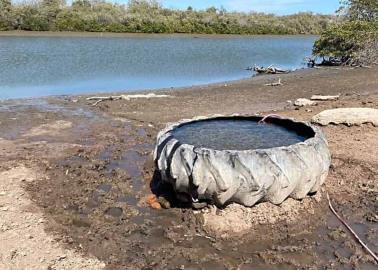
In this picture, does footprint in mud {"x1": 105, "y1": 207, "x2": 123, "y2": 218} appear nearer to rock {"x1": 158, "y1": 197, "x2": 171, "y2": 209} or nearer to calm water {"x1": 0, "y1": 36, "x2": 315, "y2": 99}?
rock {"x1": 158, "y1": 197, "x2": 171, "y2": 209}

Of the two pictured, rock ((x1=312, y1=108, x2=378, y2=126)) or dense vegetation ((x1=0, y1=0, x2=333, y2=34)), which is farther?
dense vegetation ((x1=0, y1=0, x2=333, y2=34))

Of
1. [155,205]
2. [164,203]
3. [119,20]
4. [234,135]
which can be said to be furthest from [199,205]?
[119,20]

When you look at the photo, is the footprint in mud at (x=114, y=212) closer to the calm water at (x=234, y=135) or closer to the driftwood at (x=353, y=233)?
the calm water at (x=234, y=135)

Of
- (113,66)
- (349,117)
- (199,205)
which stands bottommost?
(113,66)

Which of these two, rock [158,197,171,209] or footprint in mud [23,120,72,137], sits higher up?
rock [158,197,171,209]

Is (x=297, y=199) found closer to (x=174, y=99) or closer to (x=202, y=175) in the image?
(x=202, y=175)

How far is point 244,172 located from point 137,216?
4.42ft

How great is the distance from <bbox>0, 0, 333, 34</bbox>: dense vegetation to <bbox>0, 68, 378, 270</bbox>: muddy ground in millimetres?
48286

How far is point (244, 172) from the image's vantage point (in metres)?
4.85

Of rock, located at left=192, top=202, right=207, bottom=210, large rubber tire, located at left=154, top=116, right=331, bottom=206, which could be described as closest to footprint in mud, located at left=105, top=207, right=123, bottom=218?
large rubber tire, located at left=154, top=116, right=331, bottom=206

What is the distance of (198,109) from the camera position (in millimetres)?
12148

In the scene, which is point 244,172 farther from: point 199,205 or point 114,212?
point 114,212

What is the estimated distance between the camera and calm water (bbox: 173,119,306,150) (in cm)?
582

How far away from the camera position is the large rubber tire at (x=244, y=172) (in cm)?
486
